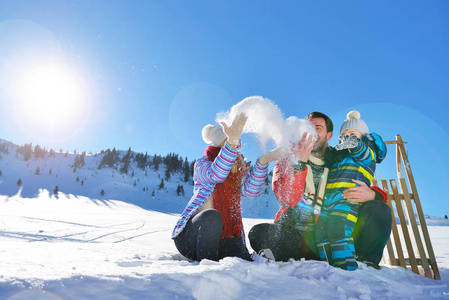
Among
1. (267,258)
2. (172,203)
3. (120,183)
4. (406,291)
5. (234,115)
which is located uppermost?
(120,183)

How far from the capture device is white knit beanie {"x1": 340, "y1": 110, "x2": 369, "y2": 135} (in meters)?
2.88

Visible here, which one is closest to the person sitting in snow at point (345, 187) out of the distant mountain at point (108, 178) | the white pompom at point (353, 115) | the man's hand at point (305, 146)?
the white pompom at point (353, 115)

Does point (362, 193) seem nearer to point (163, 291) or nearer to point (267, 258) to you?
point (267, 258)

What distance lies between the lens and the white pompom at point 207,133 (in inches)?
124

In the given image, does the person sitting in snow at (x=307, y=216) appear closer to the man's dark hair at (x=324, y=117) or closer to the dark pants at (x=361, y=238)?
the dark pants at (x=361, y=238)

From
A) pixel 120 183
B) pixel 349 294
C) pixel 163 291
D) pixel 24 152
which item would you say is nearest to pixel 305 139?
pixel 349 294

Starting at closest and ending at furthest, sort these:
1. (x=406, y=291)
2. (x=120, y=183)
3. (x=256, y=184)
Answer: (x=406, y=291) → (x=256, y=184) → (x=120, y=183)

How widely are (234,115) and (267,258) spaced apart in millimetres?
1410

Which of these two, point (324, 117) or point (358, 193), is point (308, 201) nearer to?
point (358, 193)

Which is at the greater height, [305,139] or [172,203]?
[172,203]

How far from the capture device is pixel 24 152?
218 ft

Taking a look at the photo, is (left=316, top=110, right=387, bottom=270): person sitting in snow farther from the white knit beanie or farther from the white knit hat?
the white knit hat

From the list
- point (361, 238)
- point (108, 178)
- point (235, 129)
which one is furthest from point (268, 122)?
point (108, 178)

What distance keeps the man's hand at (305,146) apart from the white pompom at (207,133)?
3.55 ft
